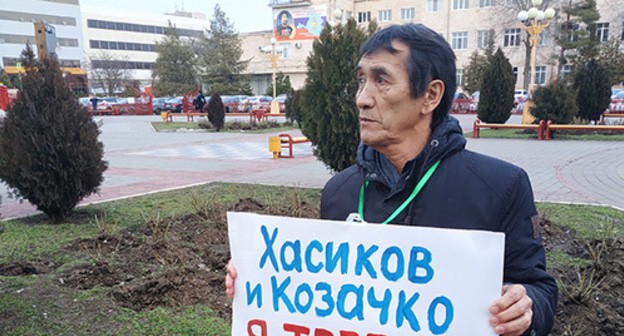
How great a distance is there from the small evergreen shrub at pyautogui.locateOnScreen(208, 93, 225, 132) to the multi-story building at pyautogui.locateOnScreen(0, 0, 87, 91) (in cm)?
4948

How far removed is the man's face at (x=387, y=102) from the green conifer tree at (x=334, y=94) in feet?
17.5

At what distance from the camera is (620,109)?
94.2 ft

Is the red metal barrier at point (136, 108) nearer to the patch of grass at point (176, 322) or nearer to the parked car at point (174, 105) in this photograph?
the parked car at point (174, 105)

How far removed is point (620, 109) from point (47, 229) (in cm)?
3173

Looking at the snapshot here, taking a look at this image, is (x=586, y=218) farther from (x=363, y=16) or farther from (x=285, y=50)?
(x=285, y=50)

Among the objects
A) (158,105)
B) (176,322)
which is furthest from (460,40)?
(176,322)

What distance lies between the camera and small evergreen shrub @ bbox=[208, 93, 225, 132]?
72.3 feet

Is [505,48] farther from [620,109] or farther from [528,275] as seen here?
[528,275]

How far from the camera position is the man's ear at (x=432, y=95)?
147 cm

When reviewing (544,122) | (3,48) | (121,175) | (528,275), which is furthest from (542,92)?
(3,48)

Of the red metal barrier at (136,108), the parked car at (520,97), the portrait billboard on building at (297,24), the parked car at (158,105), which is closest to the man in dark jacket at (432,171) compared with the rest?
the parked car at (520,97)

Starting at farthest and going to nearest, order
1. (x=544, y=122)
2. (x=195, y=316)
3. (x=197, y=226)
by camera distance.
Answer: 1. (x=544, y=122)
2. (x=197, y=226)
3. (x=195, y=316)

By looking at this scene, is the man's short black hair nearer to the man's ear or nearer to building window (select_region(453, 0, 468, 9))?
the man's ear

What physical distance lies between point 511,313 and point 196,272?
3407 millimetres
